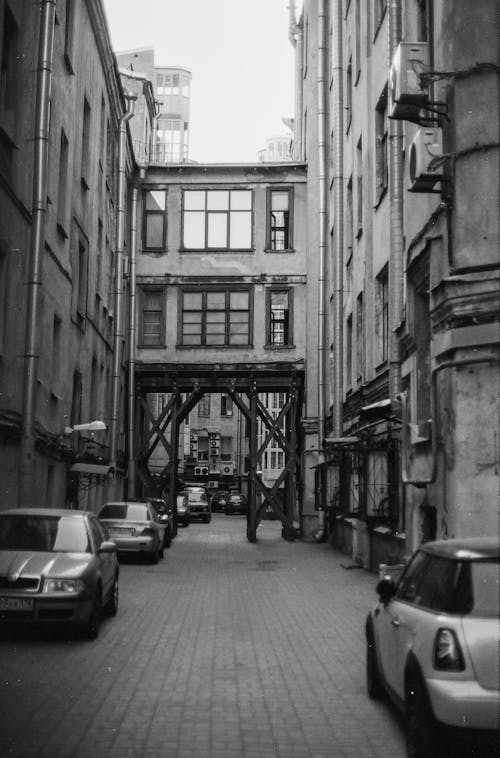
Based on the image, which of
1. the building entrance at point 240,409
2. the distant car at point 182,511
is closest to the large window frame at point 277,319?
the building entrance at point 240,409

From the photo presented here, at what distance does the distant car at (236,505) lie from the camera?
63456mm

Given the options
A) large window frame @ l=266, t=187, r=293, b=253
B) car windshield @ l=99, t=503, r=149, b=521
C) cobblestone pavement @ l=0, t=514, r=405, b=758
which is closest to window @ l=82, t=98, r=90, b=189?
car windshield @ l=99, t=503, r=149, b=521

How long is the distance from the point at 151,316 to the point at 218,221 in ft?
14.2

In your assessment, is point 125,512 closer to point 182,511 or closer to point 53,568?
point 53,568

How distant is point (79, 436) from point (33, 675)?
15706 mm

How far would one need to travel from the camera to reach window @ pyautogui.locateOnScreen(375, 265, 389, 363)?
20688 millimetres

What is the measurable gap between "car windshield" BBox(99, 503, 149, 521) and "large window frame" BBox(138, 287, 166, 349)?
38.8 ft

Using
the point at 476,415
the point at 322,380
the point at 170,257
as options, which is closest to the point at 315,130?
the point at 170,257

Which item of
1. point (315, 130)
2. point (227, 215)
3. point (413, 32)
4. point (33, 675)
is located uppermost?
point (315, 130)

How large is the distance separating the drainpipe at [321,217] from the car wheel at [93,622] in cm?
1962

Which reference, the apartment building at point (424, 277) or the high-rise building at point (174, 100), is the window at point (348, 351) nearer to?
the apartment building at point (424, 277)

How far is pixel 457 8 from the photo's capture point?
526 inches

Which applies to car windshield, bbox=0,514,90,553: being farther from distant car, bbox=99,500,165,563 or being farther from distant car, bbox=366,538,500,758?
distant car, bbox=99,500,165,563

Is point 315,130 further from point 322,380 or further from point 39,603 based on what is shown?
point 39,603
